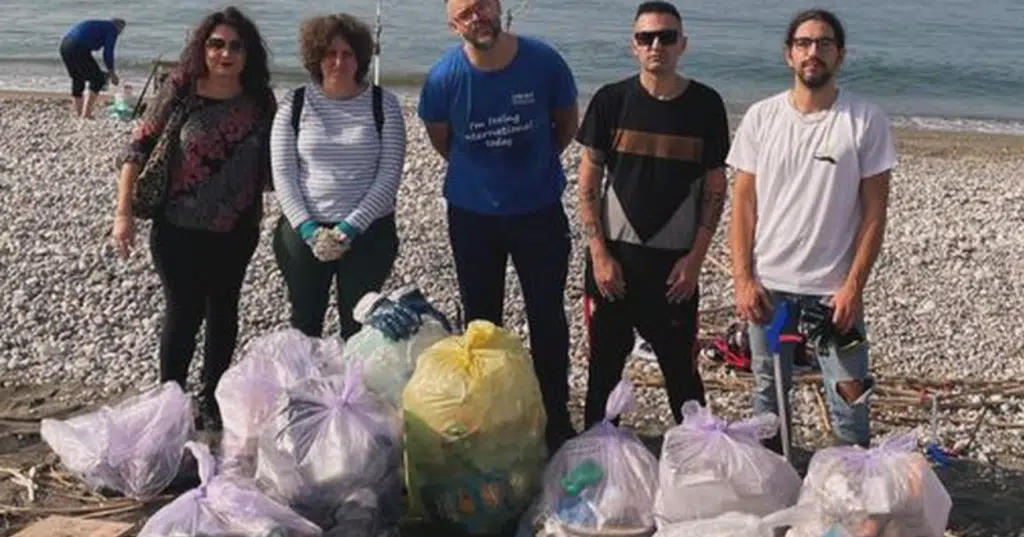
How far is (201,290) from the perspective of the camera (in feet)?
16.7

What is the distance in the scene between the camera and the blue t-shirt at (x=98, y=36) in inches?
646

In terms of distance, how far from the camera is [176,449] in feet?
15.1

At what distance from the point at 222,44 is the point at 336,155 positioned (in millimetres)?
616

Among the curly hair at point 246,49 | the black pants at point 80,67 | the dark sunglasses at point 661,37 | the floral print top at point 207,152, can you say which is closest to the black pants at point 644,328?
the dark sunglasses at point 661,37

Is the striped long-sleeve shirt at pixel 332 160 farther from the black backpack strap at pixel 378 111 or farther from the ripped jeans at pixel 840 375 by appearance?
the ripped jeans at pixel 840 375

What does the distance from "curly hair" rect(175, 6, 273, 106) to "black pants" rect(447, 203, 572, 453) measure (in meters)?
0.93

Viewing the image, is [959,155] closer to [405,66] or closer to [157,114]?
[405,66]

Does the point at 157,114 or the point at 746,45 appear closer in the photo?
the point at 157,114

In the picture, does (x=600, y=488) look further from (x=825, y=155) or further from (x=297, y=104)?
(x=297, y=104)

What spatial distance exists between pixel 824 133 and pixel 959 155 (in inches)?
551

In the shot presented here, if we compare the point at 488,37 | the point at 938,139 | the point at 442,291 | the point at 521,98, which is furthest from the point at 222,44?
the point at 938,139

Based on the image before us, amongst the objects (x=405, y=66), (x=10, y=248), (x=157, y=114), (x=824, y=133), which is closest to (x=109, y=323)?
(x=10, y=248)

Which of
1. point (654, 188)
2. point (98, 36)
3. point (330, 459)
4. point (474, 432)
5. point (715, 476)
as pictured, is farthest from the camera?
point (98, 36)

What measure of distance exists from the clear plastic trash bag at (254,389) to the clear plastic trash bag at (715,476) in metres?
1.25
